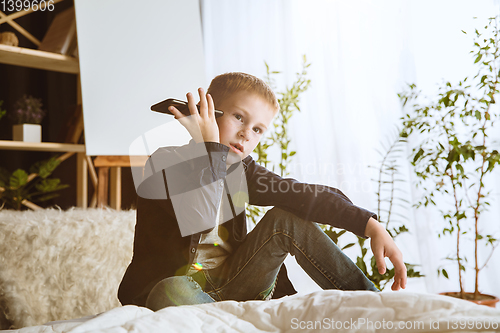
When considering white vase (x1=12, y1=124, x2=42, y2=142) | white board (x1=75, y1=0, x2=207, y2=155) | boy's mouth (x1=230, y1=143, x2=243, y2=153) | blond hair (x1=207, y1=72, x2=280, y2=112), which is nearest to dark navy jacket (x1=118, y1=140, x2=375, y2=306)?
boy's mouth (x1=230, y1=143, x2=243, y2=153)

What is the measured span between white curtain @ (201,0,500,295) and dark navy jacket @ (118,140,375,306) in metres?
1.17

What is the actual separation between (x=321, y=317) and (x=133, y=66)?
1.72m

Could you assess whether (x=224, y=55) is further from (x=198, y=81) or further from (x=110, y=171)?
(x=110, y=171)

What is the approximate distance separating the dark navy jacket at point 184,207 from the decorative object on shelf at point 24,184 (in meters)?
1.27

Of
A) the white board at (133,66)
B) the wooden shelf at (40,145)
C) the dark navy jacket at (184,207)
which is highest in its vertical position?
the white board at (133,66)

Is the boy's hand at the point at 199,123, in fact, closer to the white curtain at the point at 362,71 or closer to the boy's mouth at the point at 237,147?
the boy's mouth at the point at 237,147

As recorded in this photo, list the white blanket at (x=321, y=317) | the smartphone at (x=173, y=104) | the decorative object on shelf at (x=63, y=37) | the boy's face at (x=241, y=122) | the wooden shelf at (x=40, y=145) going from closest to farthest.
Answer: the white blanket at (x=321, y=317)
the smartphone at (x=173, y=104)
the boy's face at (x=241, y=122)
the wooden shelf at (x=40, y=145)
the decorative object on shelf at (x=63, y=37)

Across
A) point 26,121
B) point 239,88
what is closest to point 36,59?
point 26,121

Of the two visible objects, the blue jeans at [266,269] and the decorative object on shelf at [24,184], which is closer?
the blue jeans at [266,269]

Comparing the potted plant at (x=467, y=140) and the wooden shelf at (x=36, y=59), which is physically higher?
the wooden shelf at (x=36, y=59)

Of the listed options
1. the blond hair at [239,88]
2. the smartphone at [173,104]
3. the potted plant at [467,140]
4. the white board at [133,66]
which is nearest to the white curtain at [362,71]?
the potted plant at [467,140]

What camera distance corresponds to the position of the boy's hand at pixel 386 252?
814 millimetres

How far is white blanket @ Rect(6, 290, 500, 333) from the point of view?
1.72 ft

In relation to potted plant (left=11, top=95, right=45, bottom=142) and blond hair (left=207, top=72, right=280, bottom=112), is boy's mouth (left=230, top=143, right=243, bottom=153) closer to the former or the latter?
blond hair (left=207, top=72, right=280, bottom=112)
